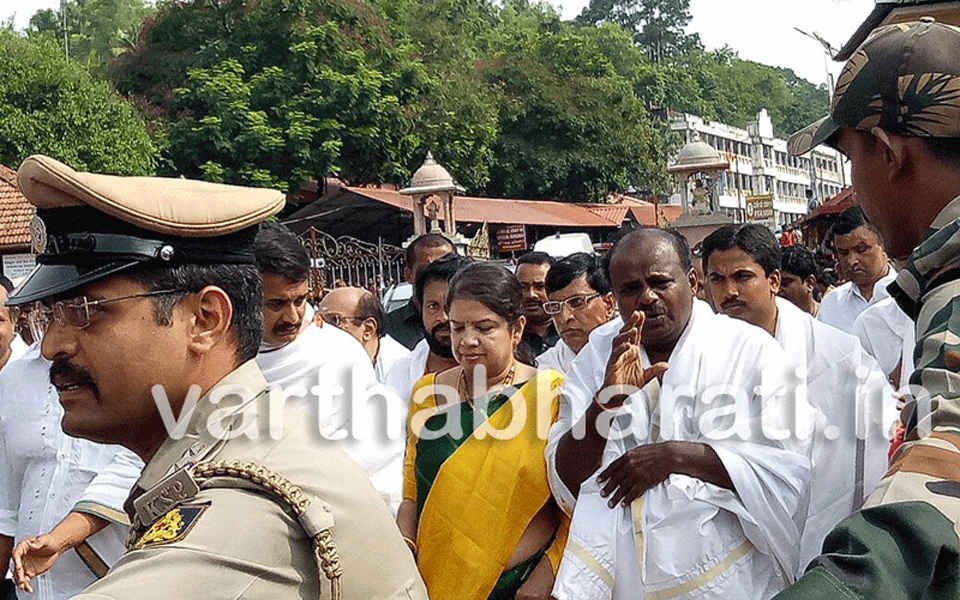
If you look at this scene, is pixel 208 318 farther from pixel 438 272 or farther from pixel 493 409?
pixel 438 272

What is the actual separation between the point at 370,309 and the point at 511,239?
17.5m

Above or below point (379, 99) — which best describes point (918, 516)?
below

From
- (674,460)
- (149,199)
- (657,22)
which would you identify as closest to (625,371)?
(674,460)

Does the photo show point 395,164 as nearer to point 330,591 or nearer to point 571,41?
point 571,41

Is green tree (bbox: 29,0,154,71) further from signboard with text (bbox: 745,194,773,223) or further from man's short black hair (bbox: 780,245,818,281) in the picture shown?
man's short black hair (bbox: 780,245,818,281)

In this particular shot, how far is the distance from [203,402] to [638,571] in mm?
1877

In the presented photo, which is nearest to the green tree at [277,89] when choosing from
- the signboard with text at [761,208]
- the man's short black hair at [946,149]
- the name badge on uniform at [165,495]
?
the signboard with text at [761,208]

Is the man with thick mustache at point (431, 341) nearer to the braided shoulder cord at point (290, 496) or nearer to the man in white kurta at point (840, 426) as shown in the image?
the man in white kurta at point (840, 426)

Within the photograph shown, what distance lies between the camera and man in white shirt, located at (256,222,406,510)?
4164 mm

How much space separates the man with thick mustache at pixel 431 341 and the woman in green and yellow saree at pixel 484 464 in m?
0.56

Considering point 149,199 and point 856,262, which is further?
point 856,262

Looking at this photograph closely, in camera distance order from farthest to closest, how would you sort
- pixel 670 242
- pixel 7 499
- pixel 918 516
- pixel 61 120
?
1. pixel 61 120
2. pixel 7 499
3. pixel 670 242
4. pixel 918 516

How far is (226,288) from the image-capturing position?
2.00 metres

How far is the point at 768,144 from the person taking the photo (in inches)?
2945
